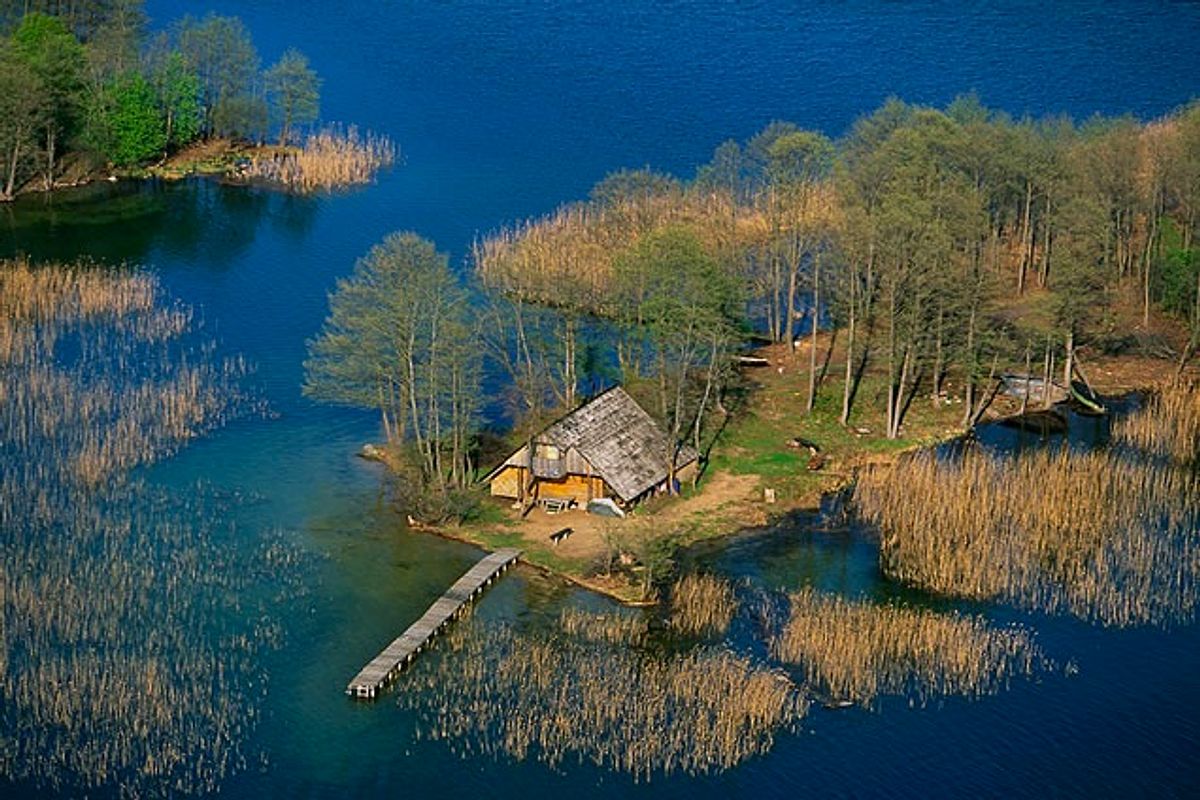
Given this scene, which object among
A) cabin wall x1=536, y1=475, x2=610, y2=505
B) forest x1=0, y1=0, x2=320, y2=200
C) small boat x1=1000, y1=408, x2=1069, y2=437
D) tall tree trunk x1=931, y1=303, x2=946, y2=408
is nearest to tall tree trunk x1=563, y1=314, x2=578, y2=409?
cabin wall x1=536, y1=475, x2=610, y2=505

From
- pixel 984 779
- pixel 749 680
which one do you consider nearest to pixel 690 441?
pixel 749 680

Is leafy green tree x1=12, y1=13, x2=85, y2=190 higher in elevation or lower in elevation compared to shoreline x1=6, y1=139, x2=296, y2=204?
higher

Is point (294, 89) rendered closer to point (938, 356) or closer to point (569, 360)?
point (569, 360)

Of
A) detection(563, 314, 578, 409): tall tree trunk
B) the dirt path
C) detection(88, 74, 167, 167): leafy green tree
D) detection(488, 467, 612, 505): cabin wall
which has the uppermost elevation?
detection(88, 74, 167, 167): leafy green tree

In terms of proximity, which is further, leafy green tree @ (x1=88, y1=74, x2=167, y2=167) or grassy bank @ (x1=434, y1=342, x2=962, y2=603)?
leafy green tree @ (x1=88, y1=74, x2=167, y2=167)

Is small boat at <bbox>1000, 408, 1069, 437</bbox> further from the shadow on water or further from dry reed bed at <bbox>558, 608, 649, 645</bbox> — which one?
the shadow on water

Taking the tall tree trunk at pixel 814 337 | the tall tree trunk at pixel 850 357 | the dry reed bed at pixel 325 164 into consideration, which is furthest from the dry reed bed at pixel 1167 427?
the dry reed bed at pixel 325 164

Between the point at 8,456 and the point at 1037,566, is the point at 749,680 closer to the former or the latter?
the point at 1037,566
